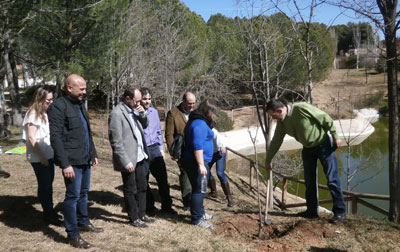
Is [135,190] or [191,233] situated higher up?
[135,190]

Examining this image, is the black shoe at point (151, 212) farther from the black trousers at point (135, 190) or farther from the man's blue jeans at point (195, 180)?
the man's blue jeans at point (195, 180)

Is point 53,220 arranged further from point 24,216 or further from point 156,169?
point 156,169

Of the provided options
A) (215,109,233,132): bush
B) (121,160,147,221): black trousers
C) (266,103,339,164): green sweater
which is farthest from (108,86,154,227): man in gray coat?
(215,109,233,132): bush

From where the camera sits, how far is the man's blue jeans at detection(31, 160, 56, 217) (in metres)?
3.68

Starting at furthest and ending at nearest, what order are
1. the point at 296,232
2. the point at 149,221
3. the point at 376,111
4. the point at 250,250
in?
the point at 376,111, the point at 149,221, the point at 296,232, the point at 250,250

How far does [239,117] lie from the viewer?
956 inches

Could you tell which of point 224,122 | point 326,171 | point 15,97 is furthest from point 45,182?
point 224,122

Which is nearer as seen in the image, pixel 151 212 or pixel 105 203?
pixel 151 212

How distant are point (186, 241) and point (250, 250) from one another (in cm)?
65

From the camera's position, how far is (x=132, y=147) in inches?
149

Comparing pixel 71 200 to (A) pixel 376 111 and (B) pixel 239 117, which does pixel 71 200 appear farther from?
(A) pixel 376 111

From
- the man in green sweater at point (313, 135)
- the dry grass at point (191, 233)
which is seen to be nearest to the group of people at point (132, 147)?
the man in green sweater at point (313, 135)

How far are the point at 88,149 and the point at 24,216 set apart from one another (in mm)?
1502

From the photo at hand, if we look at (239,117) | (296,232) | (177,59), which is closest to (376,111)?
(239,117)
